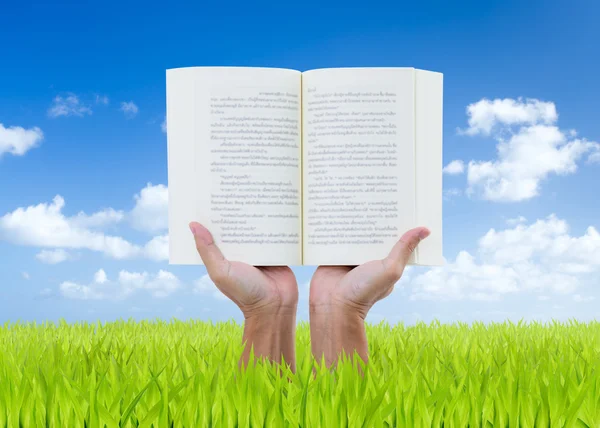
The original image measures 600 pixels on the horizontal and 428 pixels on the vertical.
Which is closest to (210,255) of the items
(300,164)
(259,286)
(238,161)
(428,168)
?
(259,286)

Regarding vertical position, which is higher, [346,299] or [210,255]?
[210,255]

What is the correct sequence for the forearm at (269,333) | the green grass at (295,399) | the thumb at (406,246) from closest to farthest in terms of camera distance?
the green grass at (295,399) → the thumb at (406,246) → the forearm at (269,333)

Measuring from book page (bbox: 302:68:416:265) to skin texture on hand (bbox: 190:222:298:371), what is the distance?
30 cm

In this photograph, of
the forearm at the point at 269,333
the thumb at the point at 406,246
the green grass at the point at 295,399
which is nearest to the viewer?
the green grass at the point at 295,399

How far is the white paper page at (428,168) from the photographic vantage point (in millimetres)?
3326

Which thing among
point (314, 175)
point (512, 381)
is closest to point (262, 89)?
point (314, 175)

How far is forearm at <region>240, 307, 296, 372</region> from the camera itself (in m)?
3.43

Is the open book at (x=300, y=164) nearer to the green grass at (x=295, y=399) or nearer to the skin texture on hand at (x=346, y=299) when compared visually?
the skin texture on hand at (x=346, y=299)

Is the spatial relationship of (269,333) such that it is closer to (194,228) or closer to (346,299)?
(346,299)

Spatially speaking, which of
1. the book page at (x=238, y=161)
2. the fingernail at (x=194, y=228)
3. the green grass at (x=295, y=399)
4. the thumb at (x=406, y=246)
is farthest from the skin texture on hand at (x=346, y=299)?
the fingernail at (x=194, y=228)

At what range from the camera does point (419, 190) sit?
3324 millimetres

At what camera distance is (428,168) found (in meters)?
3.35

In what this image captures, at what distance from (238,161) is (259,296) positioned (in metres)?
0.72

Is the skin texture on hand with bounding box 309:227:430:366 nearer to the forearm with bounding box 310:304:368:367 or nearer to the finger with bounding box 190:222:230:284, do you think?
the forearm with bounding box 310:304:368:367
